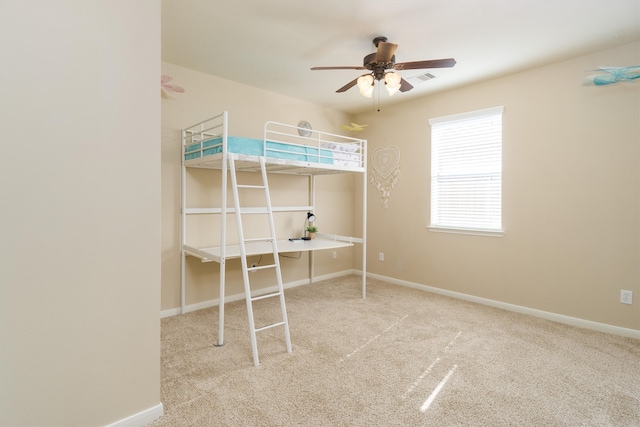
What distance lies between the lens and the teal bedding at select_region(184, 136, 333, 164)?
2758mm

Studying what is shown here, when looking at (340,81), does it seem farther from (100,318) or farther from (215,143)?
(100,318)

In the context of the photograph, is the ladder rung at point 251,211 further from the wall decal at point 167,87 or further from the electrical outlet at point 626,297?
the electrical outlet at point 626,297

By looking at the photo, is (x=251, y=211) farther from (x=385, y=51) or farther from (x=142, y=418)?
(x=142, y=418)

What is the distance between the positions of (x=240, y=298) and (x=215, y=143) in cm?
190

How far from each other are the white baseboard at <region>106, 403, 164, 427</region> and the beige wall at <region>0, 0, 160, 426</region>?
26 millimetres

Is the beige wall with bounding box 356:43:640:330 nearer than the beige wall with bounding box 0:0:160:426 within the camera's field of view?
No

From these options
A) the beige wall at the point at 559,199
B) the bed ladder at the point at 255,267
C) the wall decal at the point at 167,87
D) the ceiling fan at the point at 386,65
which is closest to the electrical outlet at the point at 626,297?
the beige wall at the point at 559,199

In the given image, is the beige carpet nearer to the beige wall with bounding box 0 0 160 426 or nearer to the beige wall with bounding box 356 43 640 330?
the beige wall with bounding box 356 43 640 330

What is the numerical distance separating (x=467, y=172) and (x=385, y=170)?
116 centimetres

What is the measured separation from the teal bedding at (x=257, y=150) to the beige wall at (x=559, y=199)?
5.32 ft

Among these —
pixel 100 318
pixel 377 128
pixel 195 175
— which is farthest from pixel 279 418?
pixel 377 128

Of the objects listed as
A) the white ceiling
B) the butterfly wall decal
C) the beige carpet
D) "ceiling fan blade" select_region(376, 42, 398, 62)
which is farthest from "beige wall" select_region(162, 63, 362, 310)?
the butterfly wall decal

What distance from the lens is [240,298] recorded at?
383 centimetres

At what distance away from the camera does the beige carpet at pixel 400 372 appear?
1.78m
